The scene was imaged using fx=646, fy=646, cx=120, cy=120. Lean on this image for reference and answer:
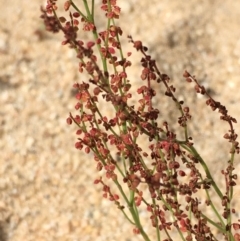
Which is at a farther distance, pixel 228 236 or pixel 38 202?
pixel 38 202

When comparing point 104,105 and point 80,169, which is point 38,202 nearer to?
point 80,169

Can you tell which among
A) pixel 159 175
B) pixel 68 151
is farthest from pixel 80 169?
pixel 159 175

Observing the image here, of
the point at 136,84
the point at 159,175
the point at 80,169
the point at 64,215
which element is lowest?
the point at 159,175

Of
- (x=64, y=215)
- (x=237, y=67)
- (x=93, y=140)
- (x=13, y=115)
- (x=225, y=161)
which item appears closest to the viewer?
(x=93, y=140)

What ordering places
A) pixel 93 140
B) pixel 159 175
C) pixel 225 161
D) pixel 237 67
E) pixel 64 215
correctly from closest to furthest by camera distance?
pixel 159 175
pixel 93 140
pixel 64 215
pixel 225 161
pixel 237 67

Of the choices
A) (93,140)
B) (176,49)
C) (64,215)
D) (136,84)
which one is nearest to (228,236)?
(93,140)

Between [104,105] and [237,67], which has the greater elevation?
[237,67]
